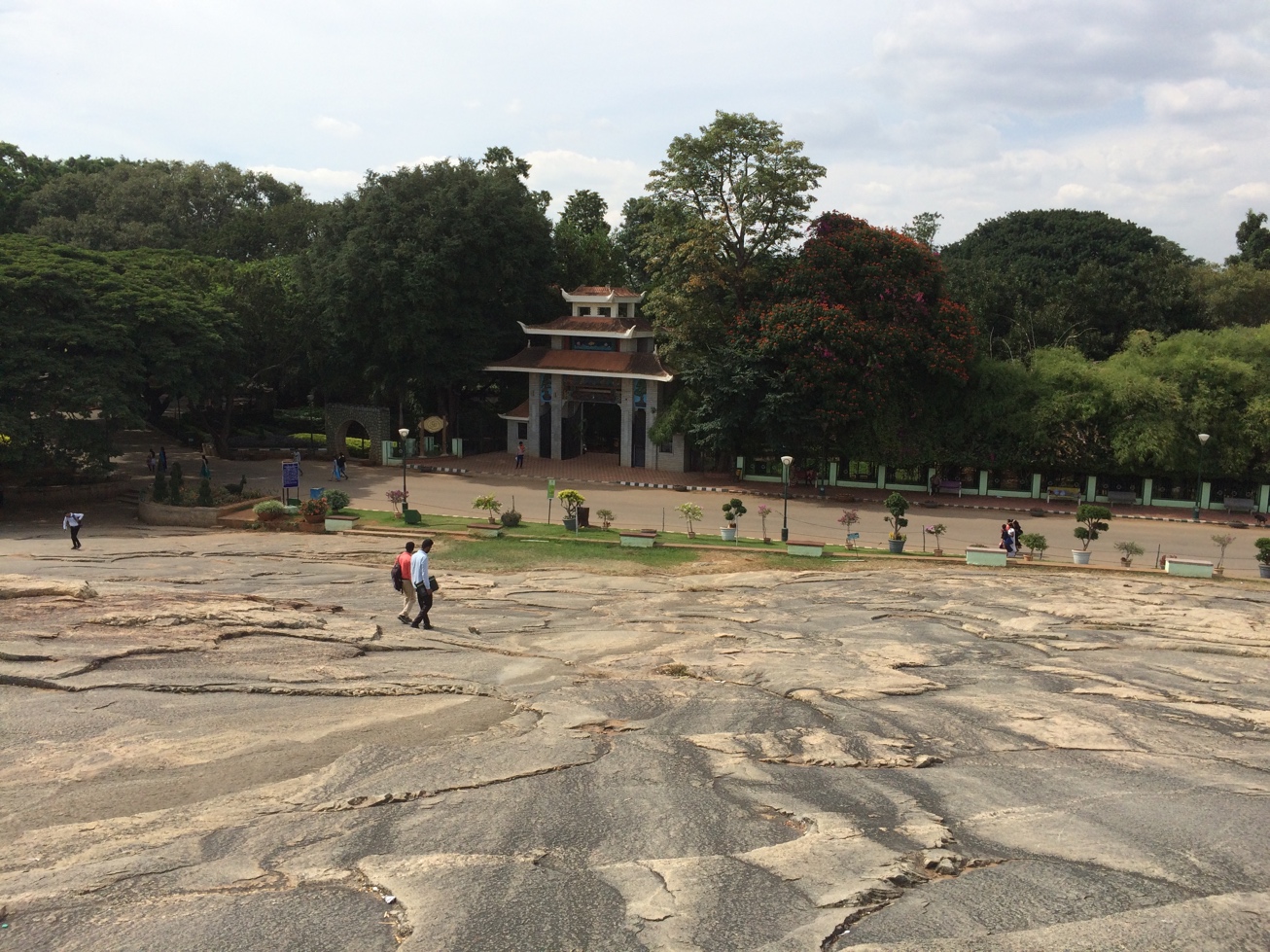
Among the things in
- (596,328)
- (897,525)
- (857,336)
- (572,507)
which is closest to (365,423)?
(596,328)

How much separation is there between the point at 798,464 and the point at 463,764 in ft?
110

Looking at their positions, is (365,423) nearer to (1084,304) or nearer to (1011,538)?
(1011,538)

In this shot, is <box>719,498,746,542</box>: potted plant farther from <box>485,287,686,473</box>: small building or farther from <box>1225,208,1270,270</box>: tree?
<box>1225,208,1270,270</box>: tree

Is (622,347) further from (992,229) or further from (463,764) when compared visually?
(992,229)

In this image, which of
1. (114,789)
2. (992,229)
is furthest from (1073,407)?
(992,229)

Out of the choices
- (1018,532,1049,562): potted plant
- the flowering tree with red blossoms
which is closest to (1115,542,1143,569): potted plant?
(1018,532,1049,562): potted plant

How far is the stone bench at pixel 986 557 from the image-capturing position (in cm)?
2872

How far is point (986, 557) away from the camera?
Result: 2883cm

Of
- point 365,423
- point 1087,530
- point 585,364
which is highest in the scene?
point 585,364

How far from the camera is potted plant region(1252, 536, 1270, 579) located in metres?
28.2

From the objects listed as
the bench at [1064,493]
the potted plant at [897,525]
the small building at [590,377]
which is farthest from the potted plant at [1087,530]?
the small building at [590,377]

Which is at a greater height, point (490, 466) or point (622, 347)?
point (622, 347)

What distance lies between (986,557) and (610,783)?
20.6 m

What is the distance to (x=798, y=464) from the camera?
43.3 m
